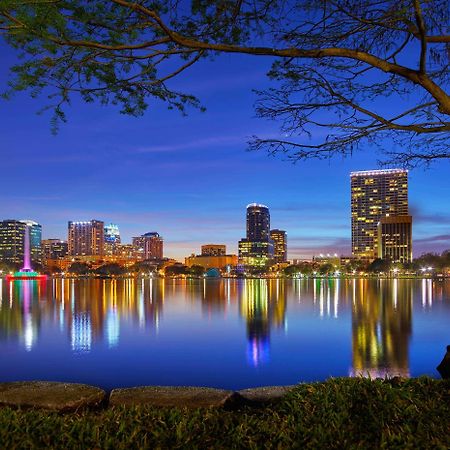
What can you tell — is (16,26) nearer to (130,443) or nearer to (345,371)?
(130,443)

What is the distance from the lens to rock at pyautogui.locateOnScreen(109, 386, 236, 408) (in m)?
7.52

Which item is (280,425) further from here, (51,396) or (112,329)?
(112,329)

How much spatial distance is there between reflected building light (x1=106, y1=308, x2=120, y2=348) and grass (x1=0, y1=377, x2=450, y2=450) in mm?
17518

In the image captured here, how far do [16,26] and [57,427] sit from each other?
467 centimetres

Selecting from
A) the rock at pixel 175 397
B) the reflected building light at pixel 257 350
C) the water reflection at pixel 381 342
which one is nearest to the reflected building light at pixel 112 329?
the reflected building light at pixel 257 350

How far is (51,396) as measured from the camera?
26.1 ft

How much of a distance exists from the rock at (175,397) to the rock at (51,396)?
1.22 ft

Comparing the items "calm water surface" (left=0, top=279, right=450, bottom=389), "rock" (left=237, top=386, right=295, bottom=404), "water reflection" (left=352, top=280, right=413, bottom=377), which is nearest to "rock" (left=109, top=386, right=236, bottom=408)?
"rock" (left=237, top=386, right=295, bottom=404)

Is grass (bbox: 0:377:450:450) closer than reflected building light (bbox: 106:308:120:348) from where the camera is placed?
Yes

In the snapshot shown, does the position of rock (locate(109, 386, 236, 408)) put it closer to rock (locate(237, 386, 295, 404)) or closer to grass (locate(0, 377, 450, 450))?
rock (locate(237, 386, 295, 404))

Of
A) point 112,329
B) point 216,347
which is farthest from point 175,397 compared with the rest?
point 112,329

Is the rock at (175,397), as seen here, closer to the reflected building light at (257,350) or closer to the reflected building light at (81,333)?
the reflected building light at (257,350)

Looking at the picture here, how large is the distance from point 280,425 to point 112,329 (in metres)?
24.2

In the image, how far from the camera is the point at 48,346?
74.3ft
